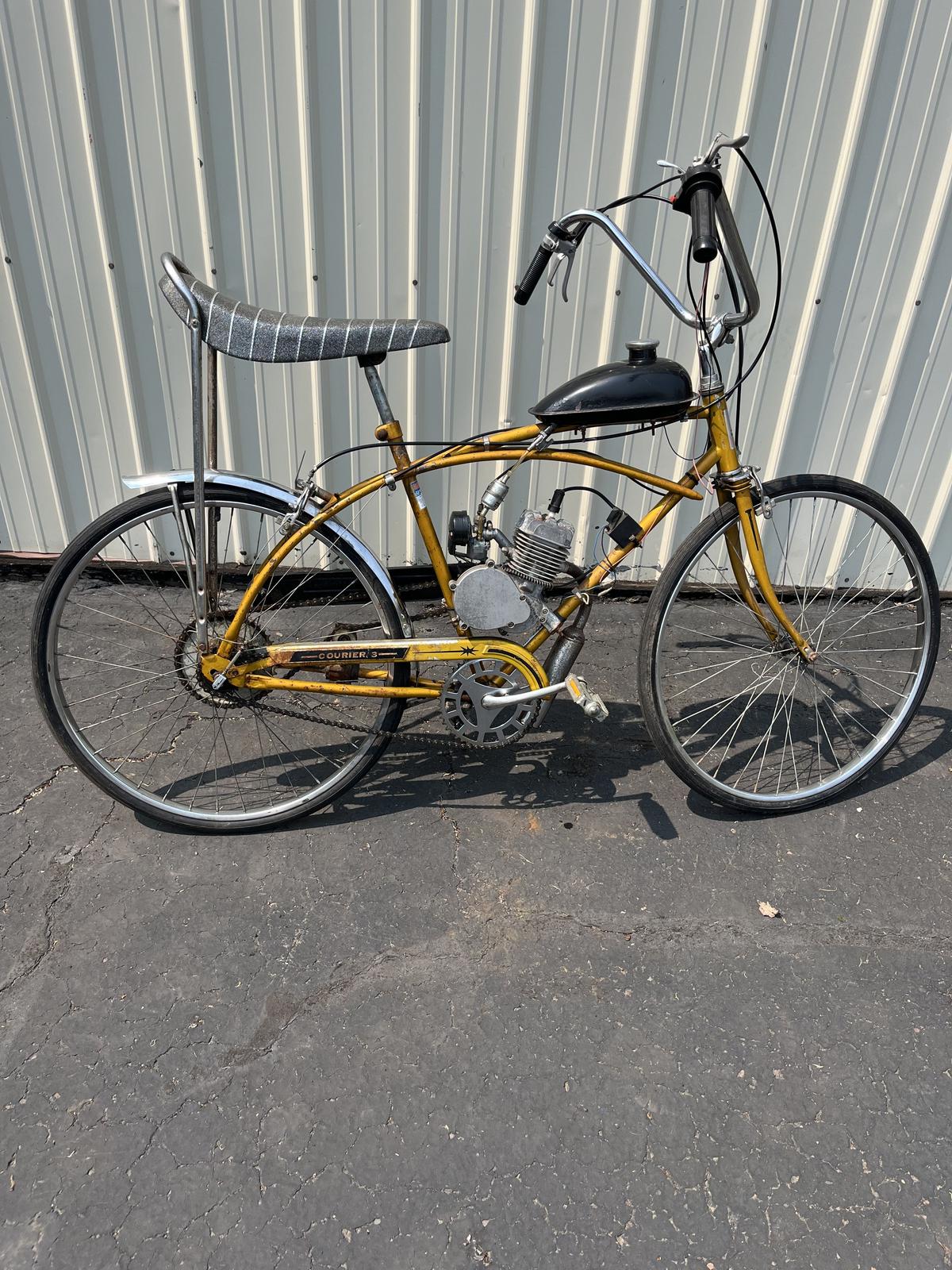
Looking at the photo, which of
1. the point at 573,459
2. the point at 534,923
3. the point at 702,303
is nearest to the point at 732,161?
the point at 702,303

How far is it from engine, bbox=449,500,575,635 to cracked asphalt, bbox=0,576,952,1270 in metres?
Result: 0.66

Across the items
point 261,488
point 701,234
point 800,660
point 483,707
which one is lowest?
point 483,707

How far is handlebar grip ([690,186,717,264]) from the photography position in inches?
69.8

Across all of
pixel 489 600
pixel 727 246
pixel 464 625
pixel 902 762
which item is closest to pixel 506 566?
pixel 489 600

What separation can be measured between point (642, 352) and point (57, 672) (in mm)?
1872

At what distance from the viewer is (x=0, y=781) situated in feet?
8.50

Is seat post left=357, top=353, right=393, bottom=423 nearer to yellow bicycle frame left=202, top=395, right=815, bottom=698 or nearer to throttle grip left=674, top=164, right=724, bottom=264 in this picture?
yellow bicycle frame left=202, top=395, right=815, bottom=698

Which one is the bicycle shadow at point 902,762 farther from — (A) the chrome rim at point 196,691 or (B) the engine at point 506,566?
(A) the chrome rim at point 196,691

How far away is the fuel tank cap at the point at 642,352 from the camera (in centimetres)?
210

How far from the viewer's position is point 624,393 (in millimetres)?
2084

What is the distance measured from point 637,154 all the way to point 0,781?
3.14m

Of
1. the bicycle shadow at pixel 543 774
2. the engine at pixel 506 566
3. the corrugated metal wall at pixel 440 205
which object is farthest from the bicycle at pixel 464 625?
the corrugated metal wall at pixel 440 205

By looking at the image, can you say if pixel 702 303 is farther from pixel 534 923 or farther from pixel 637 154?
pixel 534 923

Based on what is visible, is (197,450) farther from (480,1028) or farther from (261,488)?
(480,1028)
